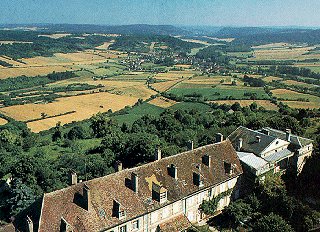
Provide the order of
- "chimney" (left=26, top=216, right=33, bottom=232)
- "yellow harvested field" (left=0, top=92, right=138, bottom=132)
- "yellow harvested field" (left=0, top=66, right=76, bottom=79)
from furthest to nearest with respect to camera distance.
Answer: "yellow harvested field" (left=0, top=66, right=76, bottom=79) → "yellow harvested field" (left=0, top=92, right=138, bottom=132) → "chimney" (left=26, top=216, right=33, bottom=232)

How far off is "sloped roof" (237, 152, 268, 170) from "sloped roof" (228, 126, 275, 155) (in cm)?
184

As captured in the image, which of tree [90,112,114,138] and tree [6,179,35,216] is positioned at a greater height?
tree [6,179,35,216]

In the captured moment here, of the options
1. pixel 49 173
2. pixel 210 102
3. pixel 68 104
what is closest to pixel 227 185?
pixel 49 173

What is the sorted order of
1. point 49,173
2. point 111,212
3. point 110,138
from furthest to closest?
Answer: point 110,138 < point 49,173 < point 111,212

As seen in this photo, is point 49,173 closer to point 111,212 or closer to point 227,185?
point 111,212

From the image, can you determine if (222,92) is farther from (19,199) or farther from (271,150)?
(19,199)

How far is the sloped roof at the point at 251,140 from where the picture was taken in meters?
54.0

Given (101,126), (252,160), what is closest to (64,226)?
(252,160)

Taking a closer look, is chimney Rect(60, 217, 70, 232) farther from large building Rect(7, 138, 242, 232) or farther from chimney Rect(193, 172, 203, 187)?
chimney Rect(193, 172, 203, 187)

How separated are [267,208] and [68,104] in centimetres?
8972

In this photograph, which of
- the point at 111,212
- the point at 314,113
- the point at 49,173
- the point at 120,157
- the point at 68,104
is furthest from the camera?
the point at 68,104

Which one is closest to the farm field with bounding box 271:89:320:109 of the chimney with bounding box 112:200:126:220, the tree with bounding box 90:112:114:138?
the tree with bounding box 90:112:114:138

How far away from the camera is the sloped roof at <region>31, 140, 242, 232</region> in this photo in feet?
115

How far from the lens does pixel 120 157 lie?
216 ft
